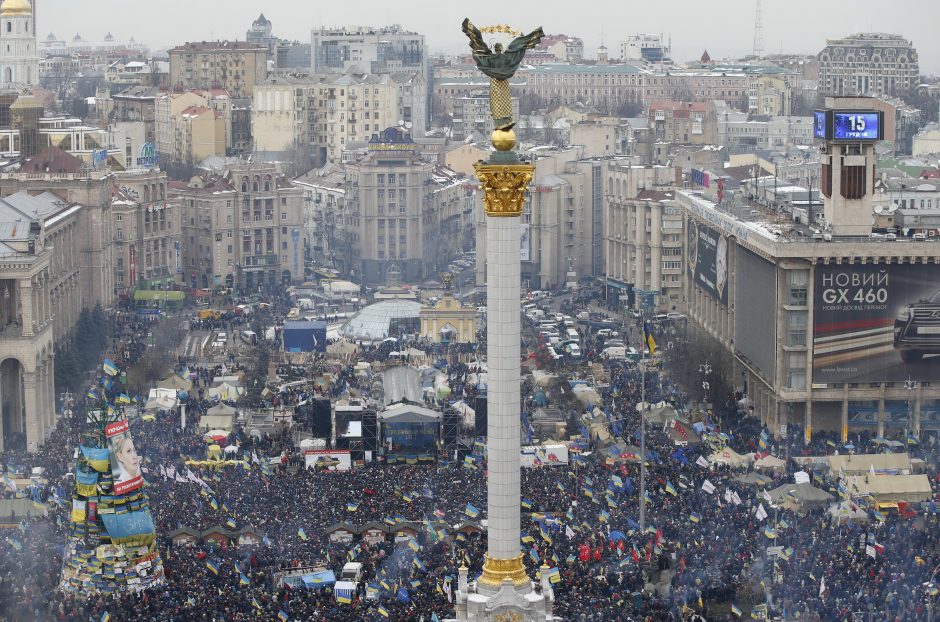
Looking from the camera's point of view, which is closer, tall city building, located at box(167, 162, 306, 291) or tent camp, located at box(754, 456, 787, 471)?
tent camp, located at box(754, 456, 787, 471)

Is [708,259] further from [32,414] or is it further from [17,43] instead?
[17,43]

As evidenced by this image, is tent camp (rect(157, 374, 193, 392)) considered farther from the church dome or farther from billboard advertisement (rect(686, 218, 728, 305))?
the church dome

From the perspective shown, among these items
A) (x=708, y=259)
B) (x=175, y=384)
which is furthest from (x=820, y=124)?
(x=175, y=384)

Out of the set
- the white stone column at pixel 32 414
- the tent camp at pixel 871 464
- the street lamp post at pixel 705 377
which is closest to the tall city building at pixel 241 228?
the street lamp post at pixel 705 377

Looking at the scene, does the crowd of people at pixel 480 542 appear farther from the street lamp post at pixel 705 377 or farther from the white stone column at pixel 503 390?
the street lamp post at pixel 705 377

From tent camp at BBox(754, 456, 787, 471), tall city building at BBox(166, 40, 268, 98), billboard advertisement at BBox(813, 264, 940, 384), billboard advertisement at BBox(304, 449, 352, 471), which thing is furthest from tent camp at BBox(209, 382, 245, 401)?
tall city building at BBox(166, 40, 268, 98)

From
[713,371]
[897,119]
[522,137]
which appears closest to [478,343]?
[713,371]
